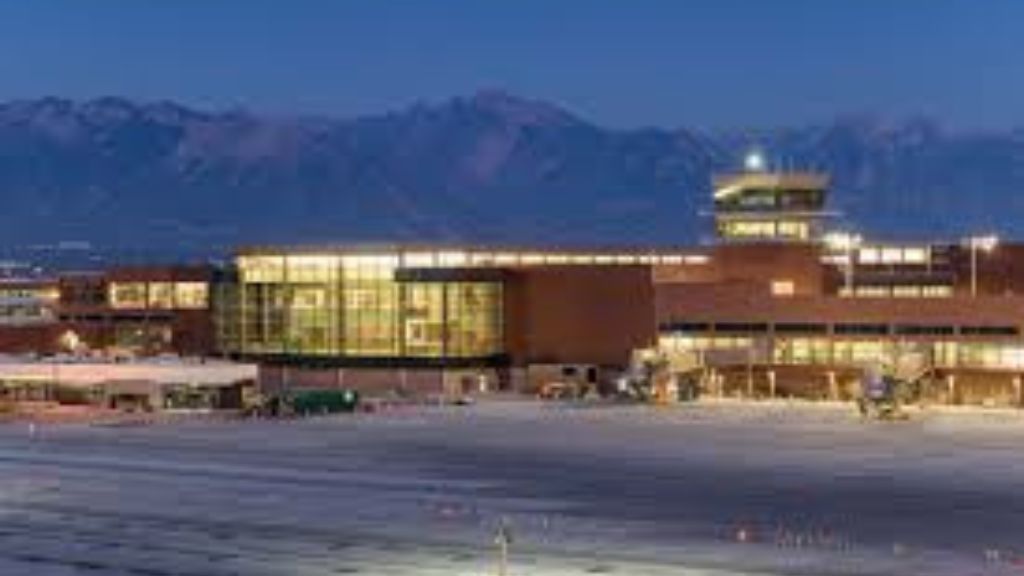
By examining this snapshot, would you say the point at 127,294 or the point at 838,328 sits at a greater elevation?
the point at 127,294

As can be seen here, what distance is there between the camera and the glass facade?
15238cm

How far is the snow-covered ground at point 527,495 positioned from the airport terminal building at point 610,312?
12397mm

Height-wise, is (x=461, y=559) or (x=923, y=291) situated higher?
(x=923, y=291)

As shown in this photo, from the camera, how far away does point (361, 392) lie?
153250 millimetres

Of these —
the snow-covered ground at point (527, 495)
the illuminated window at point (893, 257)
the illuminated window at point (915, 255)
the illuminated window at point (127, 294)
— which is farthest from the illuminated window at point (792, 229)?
the illuminated window at point (127, 294)

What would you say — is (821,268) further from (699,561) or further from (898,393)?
(699,561)

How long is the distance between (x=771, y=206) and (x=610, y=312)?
1065 inches

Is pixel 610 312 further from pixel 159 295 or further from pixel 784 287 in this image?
pixel 159 295

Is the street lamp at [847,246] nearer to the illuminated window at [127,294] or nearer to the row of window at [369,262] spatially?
the row of window at [369,262]

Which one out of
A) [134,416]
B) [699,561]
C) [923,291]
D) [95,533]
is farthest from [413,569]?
[923,291]

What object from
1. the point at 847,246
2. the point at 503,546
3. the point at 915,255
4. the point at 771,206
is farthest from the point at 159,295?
the point at 503,546

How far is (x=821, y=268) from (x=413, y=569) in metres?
99.3

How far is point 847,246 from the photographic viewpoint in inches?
7165

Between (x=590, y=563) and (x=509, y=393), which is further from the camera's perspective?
(x=509, y=393)
